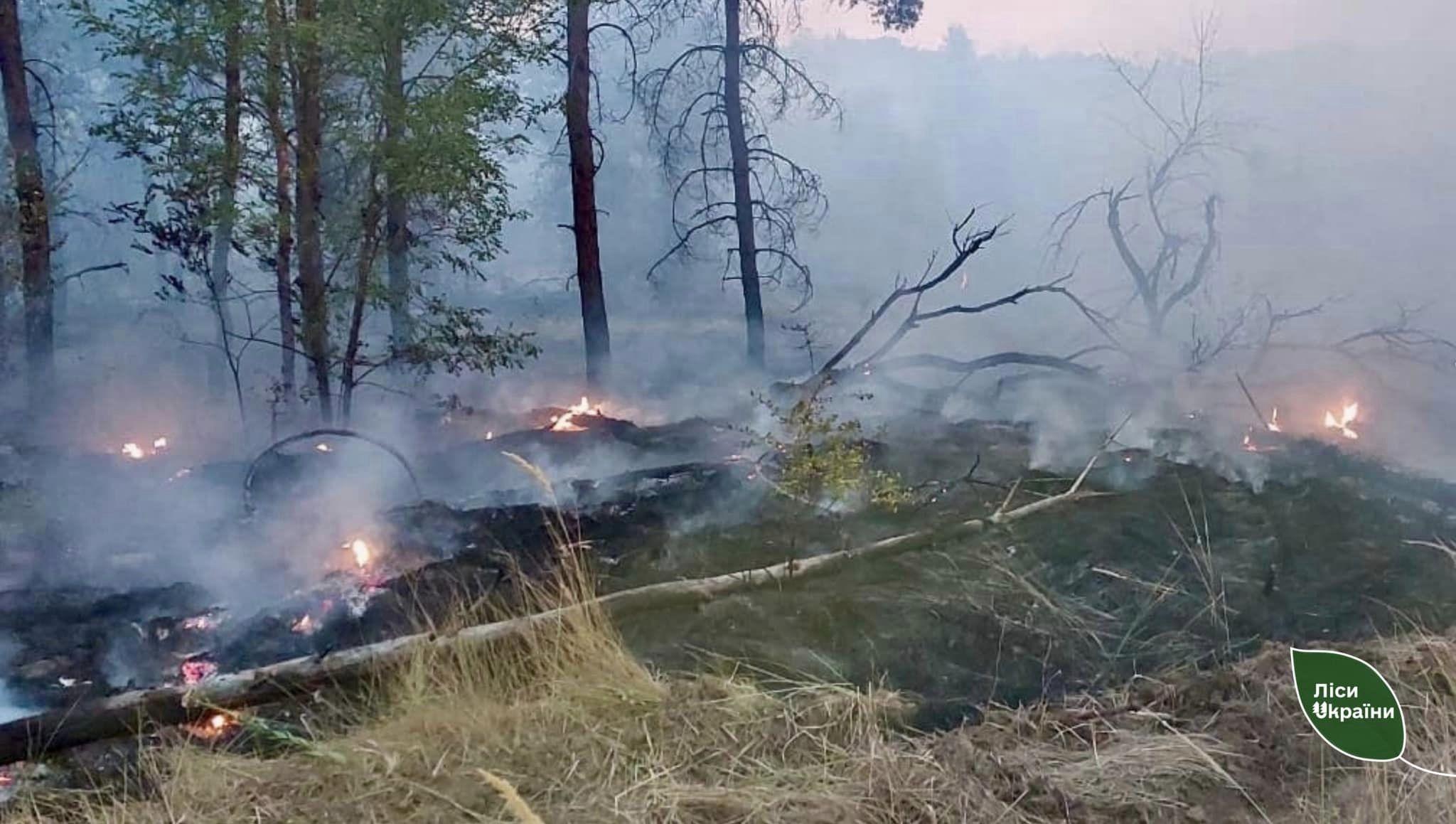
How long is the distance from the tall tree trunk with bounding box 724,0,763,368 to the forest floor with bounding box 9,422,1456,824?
5943mm

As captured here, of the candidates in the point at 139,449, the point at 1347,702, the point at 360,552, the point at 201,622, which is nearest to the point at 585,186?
the point at 139,449

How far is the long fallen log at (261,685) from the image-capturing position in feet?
12.1

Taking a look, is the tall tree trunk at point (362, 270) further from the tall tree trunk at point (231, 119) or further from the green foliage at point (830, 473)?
the green foliage at point (830, 473)

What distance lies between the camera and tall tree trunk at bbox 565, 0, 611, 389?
9789 millimetres

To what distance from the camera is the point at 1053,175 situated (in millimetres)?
13922

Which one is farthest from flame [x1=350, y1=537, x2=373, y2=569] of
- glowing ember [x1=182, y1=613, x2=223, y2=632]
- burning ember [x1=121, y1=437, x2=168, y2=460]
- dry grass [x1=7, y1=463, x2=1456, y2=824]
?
burning ember [x1=121, y1=437, x2=168, y2=460]

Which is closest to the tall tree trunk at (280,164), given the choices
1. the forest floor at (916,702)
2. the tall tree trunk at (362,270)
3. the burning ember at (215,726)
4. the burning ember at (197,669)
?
the tall tree trunk at (362,270)

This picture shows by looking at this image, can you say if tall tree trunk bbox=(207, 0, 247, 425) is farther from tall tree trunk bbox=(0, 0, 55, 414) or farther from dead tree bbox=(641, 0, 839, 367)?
dead tree bbox=(641, 0, 839, 367)

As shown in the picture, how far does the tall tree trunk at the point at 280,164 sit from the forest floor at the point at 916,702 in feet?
13.8

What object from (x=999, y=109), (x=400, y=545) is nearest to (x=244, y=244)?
(x=400, y=545)

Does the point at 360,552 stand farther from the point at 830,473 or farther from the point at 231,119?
the point at 231,119

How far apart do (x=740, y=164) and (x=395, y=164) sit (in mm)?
4355

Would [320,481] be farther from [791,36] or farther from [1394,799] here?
[791,36]

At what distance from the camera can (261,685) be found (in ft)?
13.0
